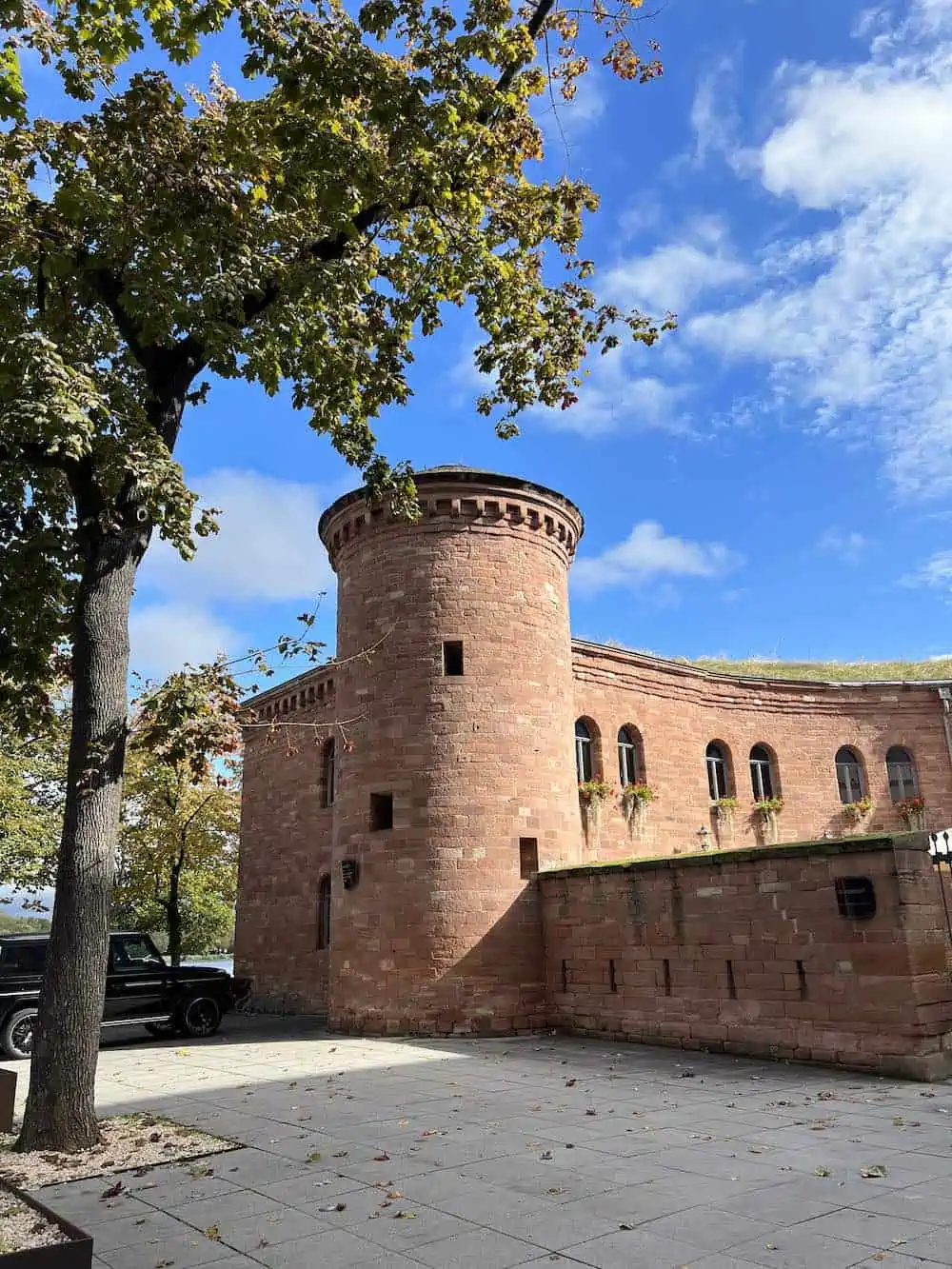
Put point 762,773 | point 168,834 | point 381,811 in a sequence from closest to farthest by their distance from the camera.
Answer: point 381,811
point 762,773
point 168,834

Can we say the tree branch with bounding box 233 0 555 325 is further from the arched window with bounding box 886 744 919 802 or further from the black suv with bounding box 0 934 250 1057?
the arched window with bounding box 886 744 919 802

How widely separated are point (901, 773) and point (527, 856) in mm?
15431

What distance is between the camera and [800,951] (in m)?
10.8

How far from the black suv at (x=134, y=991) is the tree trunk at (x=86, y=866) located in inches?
291

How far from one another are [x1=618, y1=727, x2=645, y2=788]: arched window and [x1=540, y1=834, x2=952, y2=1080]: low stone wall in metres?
6.94

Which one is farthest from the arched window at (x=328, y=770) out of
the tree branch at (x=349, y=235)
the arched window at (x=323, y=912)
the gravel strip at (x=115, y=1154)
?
the tree branch at (x=349, y=235)

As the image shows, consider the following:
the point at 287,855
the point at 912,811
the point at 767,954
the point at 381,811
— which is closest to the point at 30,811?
the point at 287,855

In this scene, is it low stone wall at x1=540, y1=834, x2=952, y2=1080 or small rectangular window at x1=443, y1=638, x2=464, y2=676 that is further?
small rectangular window at x1=443, y1=638, x2=464, y2=676

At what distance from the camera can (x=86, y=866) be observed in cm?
773

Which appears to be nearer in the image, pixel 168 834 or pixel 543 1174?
pixel 543 1174

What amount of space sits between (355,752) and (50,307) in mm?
8937

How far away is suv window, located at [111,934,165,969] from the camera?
51.1 ft

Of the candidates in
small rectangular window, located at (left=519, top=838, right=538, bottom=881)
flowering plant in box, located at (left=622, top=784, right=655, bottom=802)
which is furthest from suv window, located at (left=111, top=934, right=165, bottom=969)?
flowering plant in box, located at (left=622, top=784, right=655, bottom=802)

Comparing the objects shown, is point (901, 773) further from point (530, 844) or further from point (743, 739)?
point (530, 844)
